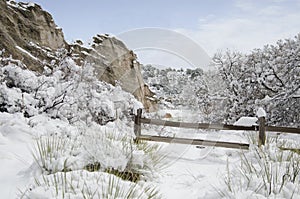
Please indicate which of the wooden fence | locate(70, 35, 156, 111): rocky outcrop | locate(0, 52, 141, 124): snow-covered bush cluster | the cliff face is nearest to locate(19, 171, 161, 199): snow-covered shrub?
the wooden fence

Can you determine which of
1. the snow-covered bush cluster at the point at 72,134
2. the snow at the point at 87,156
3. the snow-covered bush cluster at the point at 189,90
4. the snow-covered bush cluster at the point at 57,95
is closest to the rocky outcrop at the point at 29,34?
the snow-covered bush cluster at the point at 57,95

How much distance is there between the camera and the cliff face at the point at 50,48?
Result: 40.4 ft

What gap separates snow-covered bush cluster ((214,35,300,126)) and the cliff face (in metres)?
5.63

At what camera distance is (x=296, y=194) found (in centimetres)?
309

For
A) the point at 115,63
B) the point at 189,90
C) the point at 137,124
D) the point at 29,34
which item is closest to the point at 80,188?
the point at 137,124

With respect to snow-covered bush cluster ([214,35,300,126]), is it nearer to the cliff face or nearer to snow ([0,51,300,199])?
snow ([0,51,300,199])

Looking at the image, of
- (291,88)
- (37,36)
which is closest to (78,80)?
(37,36)

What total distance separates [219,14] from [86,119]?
5956mm

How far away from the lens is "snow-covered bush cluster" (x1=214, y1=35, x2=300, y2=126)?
1117cm

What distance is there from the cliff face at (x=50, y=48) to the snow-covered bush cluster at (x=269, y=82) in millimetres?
5630

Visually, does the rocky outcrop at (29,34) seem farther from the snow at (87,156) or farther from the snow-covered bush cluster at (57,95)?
the snow at (87,156)

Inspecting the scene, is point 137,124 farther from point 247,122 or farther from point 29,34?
point 29,34

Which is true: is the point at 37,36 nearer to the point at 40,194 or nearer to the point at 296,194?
the point at 40,194

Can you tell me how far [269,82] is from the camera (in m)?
12.2
